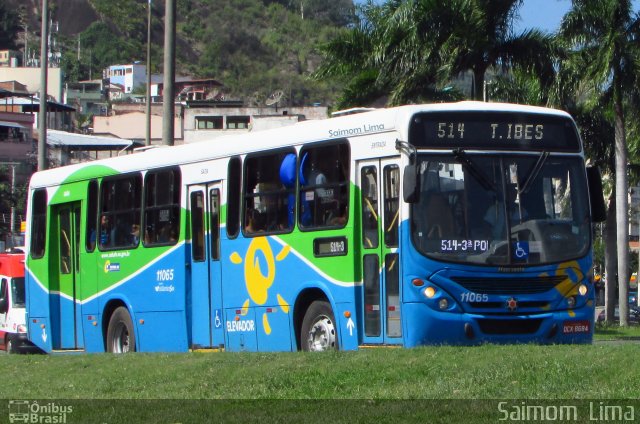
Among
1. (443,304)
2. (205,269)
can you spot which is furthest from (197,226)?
(443,304)

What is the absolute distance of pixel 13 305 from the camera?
1113 inches

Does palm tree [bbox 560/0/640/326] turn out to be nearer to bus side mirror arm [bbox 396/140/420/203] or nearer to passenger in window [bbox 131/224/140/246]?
passenger in window [bbox 131/224/140/246]

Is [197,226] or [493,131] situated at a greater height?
[493,131]

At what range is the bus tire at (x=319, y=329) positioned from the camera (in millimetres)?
15086

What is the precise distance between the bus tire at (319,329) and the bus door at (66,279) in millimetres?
6587

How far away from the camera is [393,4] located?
2877 centimetres

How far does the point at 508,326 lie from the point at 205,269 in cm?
517

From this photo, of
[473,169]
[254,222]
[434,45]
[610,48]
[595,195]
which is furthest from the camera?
[610,48]

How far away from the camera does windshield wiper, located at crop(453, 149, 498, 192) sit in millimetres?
14070

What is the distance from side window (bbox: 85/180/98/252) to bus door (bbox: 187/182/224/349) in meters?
2.96

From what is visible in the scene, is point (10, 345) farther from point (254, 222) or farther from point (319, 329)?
point (319, 329)

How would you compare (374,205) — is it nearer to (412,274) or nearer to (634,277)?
(412,274)

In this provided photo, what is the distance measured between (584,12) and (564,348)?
66.0ft

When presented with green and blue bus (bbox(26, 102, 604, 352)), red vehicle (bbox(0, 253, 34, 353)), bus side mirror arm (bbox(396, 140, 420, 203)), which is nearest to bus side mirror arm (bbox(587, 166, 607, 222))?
green and blue bus (bbox(26, 102, 604, 352))
